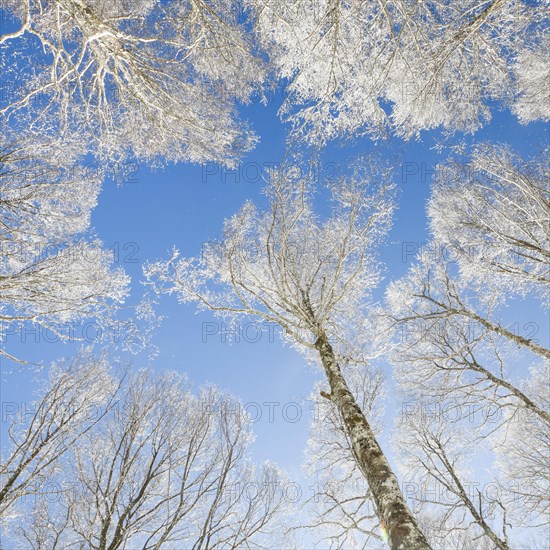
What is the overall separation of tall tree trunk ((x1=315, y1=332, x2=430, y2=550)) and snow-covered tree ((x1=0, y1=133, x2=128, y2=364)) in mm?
3326

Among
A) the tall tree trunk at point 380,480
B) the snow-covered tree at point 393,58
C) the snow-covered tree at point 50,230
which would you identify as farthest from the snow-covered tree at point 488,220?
the snow-covered tree at point 50,230

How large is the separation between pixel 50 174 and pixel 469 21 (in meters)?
6.55

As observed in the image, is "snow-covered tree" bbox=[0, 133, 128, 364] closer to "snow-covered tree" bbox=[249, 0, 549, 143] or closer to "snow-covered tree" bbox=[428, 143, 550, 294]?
"snow-covered tree" bbox=[249, 0, 549, 143]

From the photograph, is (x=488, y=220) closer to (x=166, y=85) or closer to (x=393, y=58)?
(x=393, y=58)

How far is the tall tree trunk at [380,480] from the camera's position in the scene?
2.30m

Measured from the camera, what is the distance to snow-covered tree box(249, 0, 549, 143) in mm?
4961

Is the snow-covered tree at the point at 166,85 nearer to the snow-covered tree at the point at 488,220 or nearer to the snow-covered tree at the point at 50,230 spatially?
the snow-covered tree at the point at 50,230

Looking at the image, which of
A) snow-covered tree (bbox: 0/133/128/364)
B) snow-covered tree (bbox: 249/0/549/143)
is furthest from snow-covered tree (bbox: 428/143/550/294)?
snow-covered tree (bbox: 0/133/128/364)

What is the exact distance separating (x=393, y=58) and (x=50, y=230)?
6.04m

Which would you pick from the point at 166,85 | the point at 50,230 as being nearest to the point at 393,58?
the point at 166,85

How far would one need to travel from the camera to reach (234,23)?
5.48 metres

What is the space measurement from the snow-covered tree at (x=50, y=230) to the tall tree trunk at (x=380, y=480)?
10.9ft

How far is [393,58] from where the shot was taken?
4695 mm

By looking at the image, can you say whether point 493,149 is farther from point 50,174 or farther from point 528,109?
point 50,174
